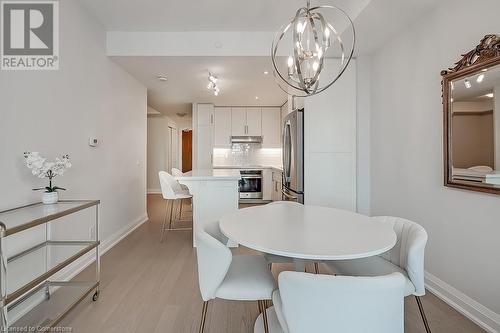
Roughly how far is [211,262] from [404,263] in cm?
119

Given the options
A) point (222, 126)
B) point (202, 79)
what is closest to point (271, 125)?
point (222, 126)

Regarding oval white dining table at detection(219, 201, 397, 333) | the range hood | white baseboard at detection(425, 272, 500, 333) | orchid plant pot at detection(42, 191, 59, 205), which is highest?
the range hood

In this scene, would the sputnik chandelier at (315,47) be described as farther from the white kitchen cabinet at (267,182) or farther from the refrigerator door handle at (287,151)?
the white kitchen cabinet at (267,182)

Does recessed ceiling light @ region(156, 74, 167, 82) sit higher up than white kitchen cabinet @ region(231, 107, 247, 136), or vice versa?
recessed ceiling light @ region(156, 74, 167, 82)

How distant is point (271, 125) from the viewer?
6.61 m

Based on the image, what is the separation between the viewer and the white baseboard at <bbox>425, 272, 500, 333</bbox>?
5.66 feet

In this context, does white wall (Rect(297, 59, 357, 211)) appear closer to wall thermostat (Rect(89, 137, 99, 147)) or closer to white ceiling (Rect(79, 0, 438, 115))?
white ceiling (Rect(79, 0, 438, 115))

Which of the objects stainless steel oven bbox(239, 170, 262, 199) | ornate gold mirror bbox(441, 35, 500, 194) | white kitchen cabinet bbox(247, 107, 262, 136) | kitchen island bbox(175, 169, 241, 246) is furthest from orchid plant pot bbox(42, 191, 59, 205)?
white kitchen cabinet bbox(247, 107, 262, 136)

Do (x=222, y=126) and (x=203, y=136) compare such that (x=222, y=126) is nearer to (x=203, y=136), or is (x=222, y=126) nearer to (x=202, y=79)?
(x=203, y=136)

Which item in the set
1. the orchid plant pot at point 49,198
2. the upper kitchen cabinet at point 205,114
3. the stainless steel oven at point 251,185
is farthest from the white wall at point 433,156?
the upper kitchen cabinet at point 205,114

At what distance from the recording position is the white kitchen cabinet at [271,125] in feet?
21.7

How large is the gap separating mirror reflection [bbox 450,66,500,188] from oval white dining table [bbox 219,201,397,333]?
87 cm

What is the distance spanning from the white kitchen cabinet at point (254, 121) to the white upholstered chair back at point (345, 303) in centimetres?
578

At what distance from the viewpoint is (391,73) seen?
2.85 m
